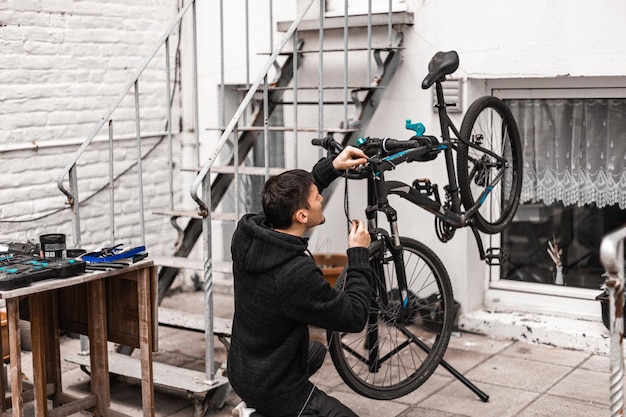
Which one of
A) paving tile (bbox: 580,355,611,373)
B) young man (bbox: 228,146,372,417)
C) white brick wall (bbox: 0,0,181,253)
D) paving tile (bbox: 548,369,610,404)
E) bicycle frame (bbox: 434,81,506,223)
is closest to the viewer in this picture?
young man (bbox: 228,146,372,417)

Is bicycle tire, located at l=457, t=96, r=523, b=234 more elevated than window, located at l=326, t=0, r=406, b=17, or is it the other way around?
window, located at l=326, t=0, r=406, b=17

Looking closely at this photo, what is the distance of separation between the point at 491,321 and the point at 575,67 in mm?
A: 1571

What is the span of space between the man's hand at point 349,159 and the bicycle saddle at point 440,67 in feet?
1.98

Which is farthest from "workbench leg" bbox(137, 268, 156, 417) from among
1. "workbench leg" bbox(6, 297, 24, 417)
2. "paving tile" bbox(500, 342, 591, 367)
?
"paving tile" bbox(500, 342, 591, 367)

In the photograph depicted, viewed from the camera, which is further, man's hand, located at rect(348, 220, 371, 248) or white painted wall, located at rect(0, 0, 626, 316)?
white painted wall, located at rect(0, 0, 626, 316)

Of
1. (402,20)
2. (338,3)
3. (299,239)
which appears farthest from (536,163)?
(299,239)

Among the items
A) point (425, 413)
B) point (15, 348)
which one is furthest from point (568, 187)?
point (15, 348)

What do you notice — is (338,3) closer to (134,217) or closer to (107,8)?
(107,8)

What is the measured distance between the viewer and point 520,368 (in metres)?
4.85

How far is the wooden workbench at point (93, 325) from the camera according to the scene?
3.96 m

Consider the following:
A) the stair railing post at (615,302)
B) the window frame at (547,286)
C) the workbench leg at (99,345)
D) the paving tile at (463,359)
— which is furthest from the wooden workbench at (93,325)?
the window frame at (547,286)

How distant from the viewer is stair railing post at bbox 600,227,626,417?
236 centimetres

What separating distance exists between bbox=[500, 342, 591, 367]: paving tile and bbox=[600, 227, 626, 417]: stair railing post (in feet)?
8.10

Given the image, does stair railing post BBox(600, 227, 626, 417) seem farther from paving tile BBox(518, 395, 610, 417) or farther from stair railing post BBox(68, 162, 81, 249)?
stair railing post BBox(68, 162, 81, 249)
